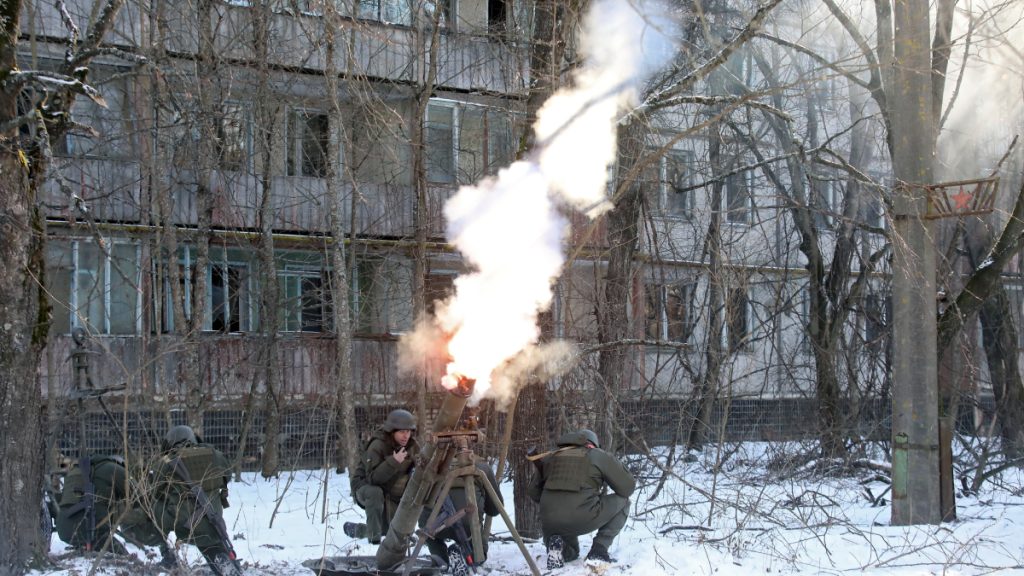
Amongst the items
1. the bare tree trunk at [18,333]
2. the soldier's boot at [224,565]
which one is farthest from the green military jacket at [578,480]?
the bare tree trunk at [18,333]

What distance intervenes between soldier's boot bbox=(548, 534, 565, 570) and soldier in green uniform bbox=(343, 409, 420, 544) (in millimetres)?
1449

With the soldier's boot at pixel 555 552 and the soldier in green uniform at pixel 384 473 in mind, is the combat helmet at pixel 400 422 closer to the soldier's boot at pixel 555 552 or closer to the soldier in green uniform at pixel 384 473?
the soldier in green uniform at pixel 384 473

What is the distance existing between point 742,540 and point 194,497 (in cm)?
511

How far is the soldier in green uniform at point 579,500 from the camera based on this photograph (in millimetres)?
8797

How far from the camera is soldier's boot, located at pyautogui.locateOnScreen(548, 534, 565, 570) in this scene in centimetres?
869

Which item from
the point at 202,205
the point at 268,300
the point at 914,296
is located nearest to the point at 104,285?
the point at 202,205

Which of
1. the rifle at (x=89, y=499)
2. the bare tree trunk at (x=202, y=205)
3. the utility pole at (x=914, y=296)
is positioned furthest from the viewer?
the bare tree trunk at (x=202, y=205)

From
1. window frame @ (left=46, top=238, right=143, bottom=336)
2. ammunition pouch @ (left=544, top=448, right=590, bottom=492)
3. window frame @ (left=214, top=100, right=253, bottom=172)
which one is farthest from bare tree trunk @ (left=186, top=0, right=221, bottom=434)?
ammunition pouch @ (left=544, top=448, right=590, bottom=492)

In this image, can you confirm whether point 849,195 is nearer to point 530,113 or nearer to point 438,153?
point 438,153

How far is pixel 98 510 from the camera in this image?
895 cm

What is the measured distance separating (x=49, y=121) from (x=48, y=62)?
9335 millimetres

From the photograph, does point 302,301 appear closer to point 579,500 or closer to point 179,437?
point 179,437

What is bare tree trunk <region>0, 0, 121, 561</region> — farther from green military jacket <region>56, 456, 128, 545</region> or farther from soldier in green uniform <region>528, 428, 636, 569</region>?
soldier in green uniform <region>528, 428, 636, 569</region>

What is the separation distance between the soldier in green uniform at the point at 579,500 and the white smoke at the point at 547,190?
3.16 ft
